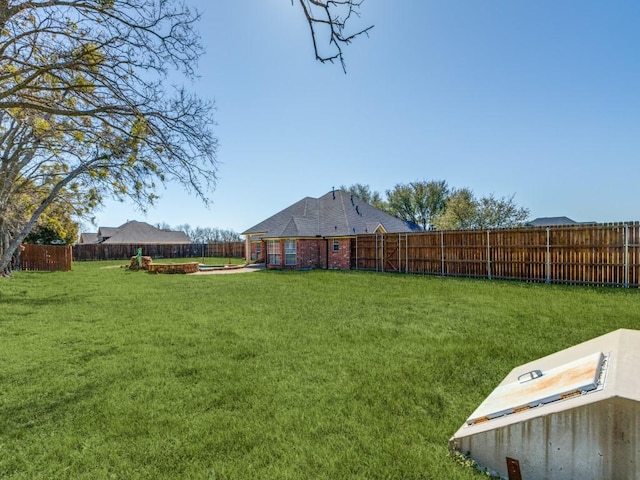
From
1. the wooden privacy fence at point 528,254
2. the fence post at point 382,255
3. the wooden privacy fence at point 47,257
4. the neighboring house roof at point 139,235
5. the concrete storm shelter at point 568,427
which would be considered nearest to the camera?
the concrete storm shelter at point 568,427

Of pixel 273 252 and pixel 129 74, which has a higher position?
pixel 129 74

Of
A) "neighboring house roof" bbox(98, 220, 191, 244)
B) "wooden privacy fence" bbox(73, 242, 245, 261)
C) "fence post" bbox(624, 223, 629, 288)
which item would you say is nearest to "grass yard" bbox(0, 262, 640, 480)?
"fence post" bbox(624, 223, 629, 288)

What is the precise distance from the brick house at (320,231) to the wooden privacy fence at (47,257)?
43.8ft

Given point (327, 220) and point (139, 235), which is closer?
point (327, 220)

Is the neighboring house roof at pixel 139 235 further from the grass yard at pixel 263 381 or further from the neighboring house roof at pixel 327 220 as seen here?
the grass yard at pixel 263 381

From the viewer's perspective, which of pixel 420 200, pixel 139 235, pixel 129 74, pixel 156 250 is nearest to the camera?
pixel 129 74

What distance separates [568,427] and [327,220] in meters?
21.0

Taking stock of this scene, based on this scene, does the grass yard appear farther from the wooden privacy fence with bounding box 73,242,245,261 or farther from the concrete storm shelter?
the wooden privacy fence with bounding box 73,242,245,261

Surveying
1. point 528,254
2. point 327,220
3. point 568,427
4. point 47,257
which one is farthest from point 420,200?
point 568,427

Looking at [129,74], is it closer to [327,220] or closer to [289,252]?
[289,252]

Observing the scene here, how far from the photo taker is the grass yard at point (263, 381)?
255 centimetres

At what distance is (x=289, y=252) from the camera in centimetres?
2167

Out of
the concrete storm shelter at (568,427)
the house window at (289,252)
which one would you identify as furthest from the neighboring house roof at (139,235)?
the concrete storm shelter at (568,427)

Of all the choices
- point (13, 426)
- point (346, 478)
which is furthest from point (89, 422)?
point (346, 478)
